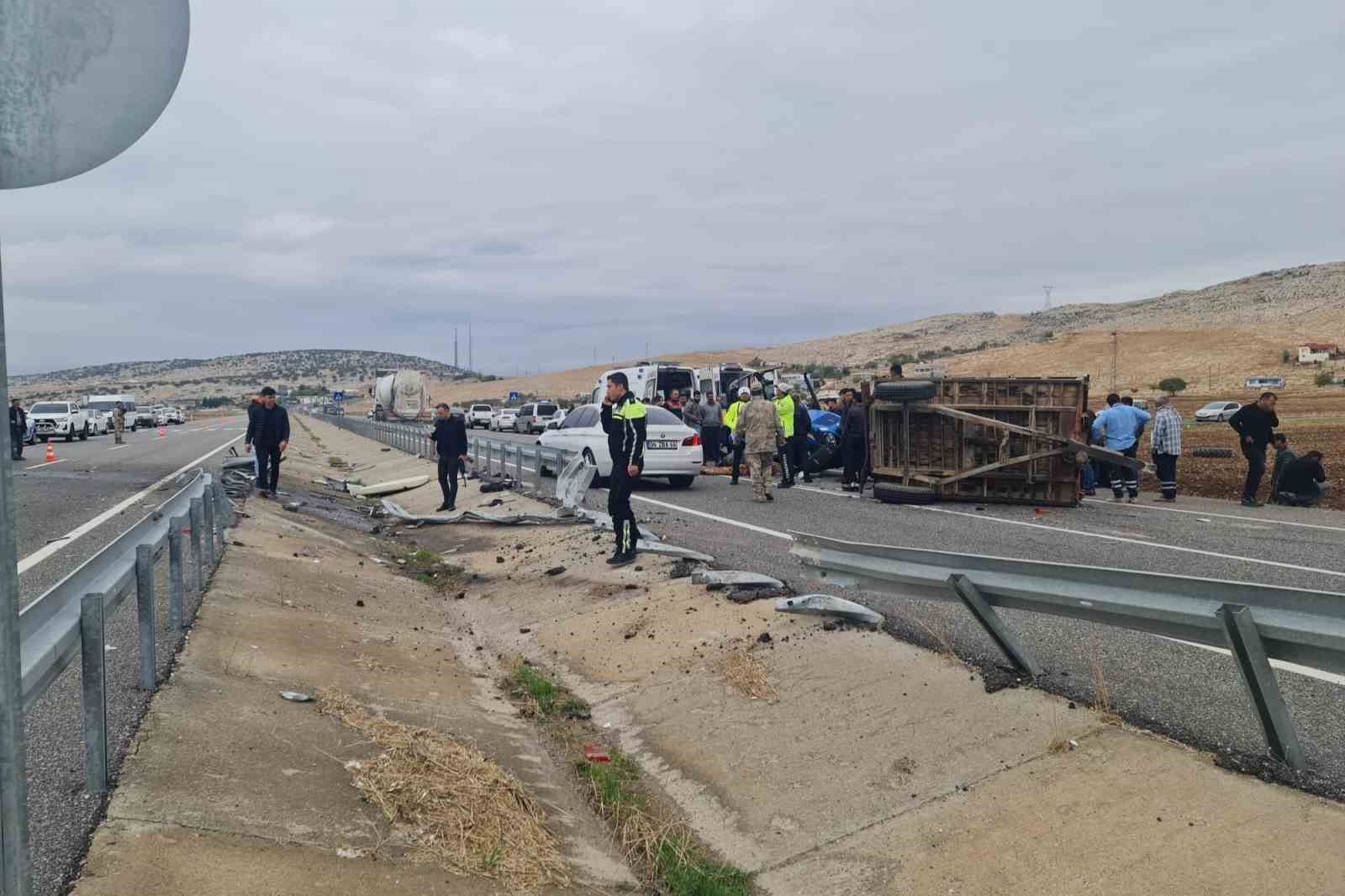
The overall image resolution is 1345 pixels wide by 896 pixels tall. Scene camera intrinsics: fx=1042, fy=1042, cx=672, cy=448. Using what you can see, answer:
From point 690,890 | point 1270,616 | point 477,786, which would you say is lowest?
point 690,890

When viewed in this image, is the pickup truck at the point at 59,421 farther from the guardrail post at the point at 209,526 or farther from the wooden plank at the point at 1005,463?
the wooden plank at the point at 1005,463

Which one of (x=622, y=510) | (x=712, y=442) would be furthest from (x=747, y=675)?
(x=712, y=442)

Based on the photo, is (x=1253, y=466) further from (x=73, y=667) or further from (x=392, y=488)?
(x=73, y=667)

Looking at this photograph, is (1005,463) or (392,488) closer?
(1005,463)

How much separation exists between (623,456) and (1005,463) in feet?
24.2

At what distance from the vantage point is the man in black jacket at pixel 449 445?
16.2 metres

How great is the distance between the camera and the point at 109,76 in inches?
93.0

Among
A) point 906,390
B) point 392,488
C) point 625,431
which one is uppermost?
point 906,390

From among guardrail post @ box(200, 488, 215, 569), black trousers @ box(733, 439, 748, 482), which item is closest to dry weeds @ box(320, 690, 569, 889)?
guardrail post @ box(200, 488, 215, 569)

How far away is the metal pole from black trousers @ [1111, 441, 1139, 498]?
662 inches

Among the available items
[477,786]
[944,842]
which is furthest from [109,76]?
[944,842]

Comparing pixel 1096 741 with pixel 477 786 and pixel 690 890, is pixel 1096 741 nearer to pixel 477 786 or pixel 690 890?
pixel 690 890

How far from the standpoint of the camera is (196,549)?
8.23 m

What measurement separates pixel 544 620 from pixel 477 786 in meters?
4.35
